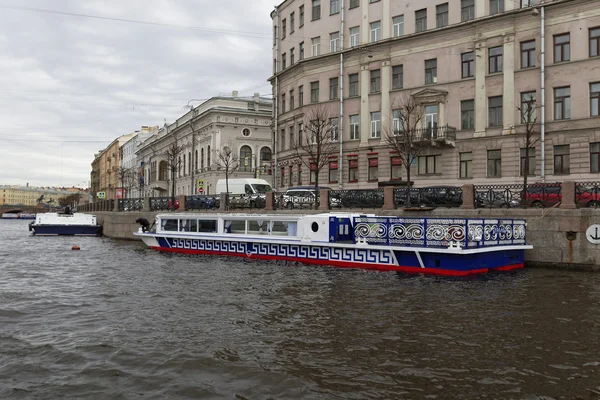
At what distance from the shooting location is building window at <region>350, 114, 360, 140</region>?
3769cm

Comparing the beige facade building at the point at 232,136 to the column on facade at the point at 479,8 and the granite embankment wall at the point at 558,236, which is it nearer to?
the column on facade at the point at 479,8

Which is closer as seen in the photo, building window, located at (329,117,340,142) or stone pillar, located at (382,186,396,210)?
stone pillar, located at (382,186,396,210)

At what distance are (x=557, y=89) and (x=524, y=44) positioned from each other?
3397 mm

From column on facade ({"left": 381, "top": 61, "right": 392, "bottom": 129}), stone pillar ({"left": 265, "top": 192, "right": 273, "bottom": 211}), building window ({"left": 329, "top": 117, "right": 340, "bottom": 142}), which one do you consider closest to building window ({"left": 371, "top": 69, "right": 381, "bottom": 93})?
column on facade ({"left": 381, "top": 61, "right": 392, "bottom": 129})

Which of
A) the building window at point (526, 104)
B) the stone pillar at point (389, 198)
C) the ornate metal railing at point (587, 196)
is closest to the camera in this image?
the ornate metal railing at point (587, 196)

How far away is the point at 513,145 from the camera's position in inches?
1194

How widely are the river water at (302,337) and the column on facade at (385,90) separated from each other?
2217cm

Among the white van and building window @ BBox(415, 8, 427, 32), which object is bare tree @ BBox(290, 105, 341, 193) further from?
building window @ BBox(415, 8, 427, 32)

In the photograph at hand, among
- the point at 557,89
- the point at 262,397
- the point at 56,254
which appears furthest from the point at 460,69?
the point at 262,397

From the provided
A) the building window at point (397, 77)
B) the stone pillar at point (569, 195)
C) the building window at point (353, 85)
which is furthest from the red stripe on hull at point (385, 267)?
the building window at point (353, 85)

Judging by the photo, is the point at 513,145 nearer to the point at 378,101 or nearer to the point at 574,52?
the point at 574,52

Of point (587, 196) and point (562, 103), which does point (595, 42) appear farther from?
point (587, 196)

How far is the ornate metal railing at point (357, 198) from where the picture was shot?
74.4 ft

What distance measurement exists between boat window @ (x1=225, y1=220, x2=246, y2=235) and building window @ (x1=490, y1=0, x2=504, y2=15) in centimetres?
2123
